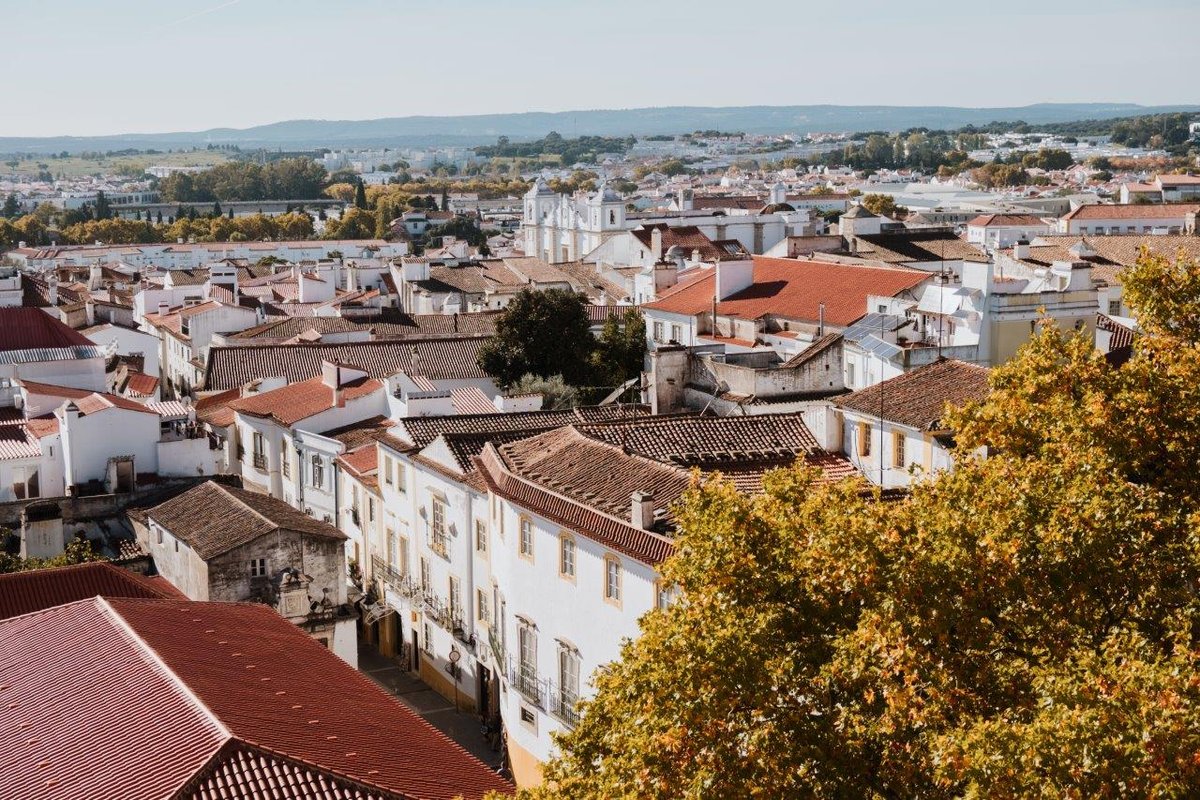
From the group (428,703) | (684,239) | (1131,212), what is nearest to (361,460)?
(428,703)

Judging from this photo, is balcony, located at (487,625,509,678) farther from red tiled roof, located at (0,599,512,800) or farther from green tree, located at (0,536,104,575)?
green tree, located at (0,536,104,575)

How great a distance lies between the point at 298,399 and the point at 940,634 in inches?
1257

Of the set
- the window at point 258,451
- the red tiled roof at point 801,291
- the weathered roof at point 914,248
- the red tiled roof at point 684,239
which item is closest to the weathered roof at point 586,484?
the window at point 258,451

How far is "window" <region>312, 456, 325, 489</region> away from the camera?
1563 inches

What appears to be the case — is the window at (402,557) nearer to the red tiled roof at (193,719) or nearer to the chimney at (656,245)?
the red tiled roof at (193,719)

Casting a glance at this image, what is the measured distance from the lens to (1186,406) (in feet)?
49.8

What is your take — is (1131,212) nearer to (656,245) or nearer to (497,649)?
(656,245)

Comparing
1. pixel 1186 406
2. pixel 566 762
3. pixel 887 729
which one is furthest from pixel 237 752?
pixel 1186 406

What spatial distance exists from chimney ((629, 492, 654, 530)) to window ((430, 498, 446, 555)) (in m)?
10.2

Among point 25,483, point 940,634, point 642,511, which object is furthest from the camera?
point 25,483

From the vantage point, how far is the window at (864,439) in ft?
89.3

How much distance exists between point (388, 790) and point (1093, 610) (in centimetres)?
724

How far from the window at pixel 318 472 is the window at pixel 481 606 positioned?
31.7 feet

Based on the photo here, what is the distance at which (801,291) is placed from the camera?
2181 inches
